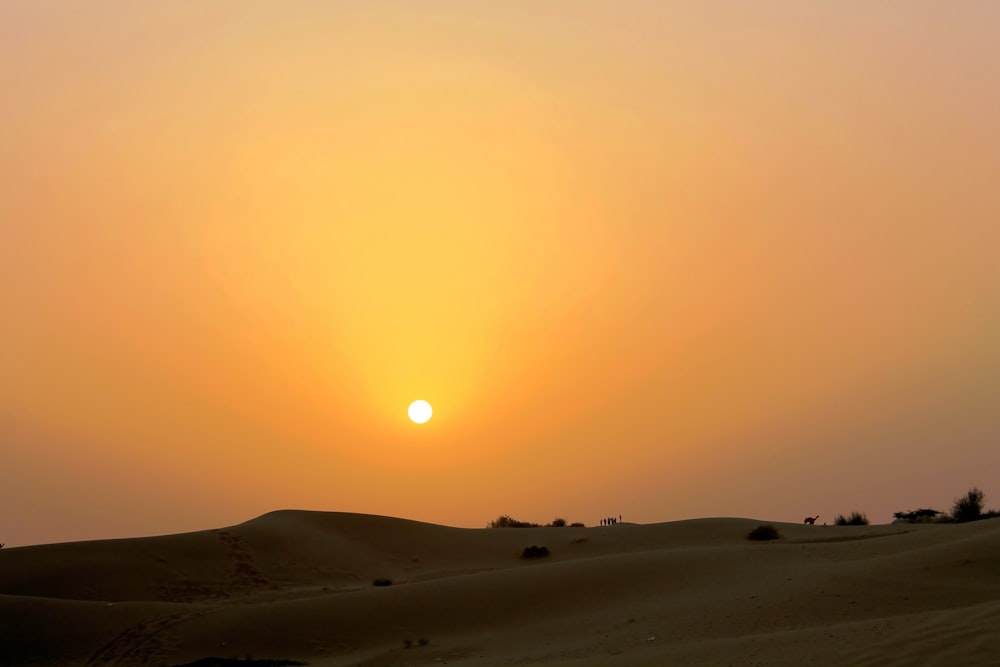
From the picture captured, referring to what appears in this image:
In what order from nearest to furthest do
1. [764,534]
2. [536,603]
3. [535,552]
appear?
[536,603]
[764,534]
[535,552]

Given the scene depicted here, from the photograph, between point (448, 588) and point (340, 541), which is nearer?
point (448, 588)

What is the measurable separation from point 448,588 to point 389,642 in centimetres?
377

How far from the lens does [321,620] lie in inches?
1072

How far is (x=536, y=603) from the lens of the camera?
26.9 meters

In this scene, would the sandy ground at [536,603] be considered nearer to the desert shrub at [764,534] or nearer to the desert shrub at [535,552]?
the desert shrub at [764,534]

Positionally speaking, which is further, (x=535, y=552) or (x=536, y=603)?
(x=535, y=552)

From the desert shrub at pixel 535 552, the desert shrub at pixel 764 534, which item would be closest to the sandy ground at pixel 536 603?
the desert shrub at pixel 764 534

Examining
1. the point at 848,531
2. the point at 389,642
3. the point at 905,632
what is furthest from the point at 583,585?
the point at 848,531

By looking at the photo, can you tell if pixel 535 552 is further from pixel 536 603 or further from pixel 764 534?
pixel 536 603

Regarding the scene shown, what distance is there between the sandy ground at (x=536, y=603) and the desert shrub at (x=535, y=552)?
2.47 ft

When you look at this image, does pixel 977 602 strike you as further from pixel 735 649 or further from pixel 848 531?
pixel 848 531

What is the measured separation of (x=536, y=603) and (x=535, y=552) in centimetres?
1530

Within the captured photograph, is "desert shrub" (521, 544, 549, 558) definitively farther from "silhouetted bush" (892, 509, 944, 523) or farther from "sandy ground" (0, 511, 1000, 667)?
"silhouetted bush" (892, 509, 944, 523)

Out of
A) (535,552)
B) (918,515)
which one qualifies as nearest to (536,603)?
(535,552)
